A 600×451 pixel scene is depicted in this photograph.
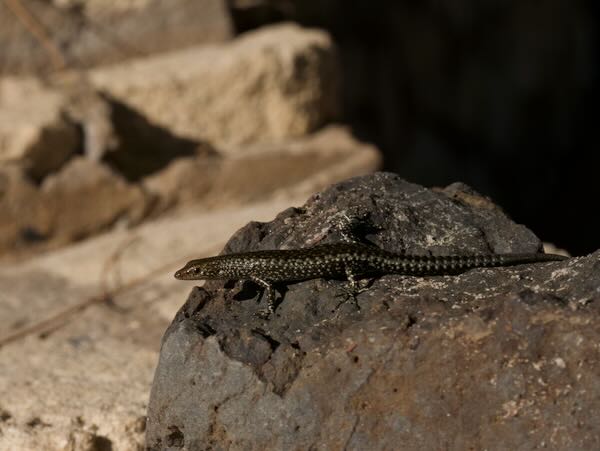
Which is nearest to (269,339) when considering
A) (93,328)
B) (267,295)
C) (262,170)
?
(267,295)

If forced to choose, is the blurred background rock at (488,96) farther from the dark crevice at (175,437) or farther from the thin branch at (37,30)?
the dark crevice at (175,437)

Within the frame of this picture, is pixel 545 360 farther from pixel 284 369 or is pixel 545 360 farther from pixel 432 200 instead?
pixel 432 200

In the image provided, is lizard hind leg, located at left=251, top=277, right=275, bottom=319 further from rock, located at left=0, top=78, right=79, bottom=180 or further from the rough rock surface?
rock, located at left=0, top=78, right=79, bottom=180

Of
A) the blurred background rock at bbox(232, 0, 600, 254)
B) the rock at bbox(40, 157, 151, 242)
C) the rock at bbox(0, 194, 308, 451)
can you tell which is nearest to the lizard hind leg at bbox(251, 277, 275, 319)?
the rock at bbox(0, 194, 308, 451)

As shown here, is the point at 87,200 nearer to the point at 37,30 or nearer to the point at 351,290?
the point at 37,30

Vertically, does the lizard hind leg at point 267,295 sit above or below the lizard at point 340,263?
below

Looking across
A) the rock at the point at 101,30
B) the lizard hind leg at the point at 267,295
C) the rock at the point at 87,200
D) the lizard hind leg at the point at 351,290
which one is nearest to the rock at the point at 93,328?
the rock at the point at 87,200
